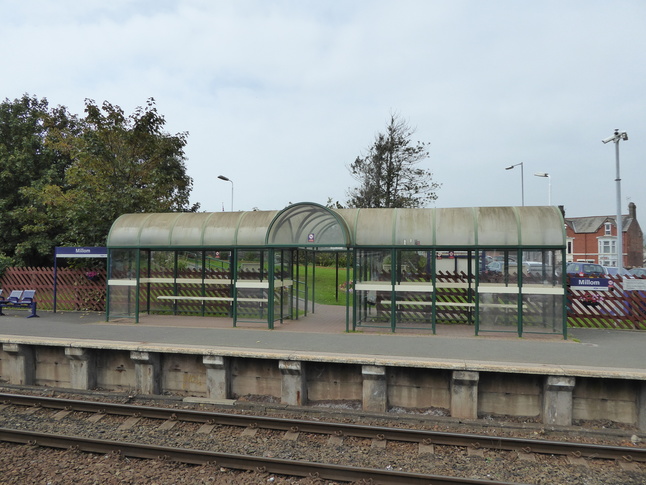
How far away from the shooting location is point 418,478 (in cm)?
545

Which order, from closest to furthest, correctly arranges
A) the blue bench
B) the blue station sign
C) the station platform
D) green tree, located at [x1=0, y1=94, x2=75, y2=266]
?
1. the station platform
2. the blue station sign
3. the blue bench
4. green tree, located at [x1=0, y1=94, x2=75, y2=266]

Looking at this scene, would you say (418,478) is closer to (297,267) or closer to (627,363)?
(627,363)

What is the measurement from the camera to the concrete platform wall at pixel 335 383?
23.8ft

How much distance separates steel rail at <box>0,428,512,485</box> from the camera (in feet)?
17.9

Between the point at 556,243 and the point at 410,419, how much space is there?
19.1 ft

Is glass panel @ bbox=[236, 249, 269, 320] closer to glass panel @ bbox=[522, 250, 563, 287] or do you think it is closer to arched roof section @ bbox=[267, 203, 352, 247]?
arched roof section @ bbox=[267, 203, 352, 247]

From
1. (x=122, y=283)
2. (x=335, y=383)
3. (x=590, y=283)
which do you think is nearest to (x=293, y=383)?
(x=335, y=383)

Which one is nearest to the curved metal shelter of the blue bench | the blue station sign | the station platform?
the station platform

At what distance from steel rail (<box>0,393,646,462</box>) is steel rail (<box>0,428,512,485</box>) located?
43.6 inches

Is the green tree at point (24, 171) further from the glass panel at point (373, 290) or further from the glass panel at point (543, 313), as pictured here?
the glass panel at point (543, 313)

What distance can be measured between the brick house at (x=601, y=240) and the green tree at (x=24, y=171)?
163ft

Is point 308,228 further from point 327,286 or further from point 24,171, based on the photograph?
point 24,171

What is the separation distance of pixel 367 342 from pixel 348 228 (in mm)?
3169

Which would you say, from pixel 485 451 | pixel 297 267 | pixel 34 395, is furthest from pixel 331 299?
pixel 485 451
